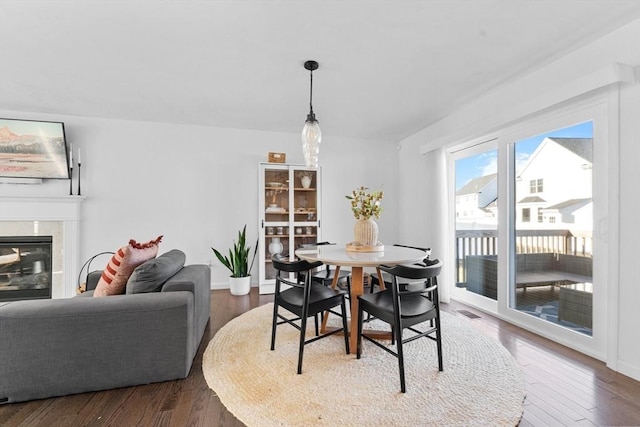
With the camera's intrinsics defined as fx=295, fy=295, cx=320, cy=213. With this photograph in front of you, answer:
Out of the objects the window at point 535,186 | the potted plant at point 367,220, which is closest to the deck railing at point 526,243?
the window at point 535,186

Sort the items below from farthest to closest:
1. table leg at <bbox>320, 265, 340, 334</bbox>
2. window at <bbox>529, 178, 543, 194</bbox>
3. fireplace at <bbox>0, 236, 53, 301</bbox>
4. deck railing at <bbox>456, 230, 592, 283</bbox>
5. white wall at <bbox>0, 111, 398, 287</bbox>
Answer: white wall at <bbox>0, 111, 398, 287</bbox>, fireplace at <bbox>0, 236, 53, 301</bbox>, window at <bbox>529, 178, 543, 194</bbox>, table leg at <bbox>320, 265, 340, 334</bbox>, deck railing at <bbox>456, 230, 592, 283</bbox>

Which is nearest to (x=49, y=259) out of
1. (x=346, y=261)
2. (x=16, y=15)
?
(x=16, y=15)

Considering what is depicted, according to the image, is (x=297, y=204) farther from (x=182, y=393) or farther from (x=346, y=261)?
(x=182, y=393)

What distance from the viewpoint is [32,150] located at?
3.46 m

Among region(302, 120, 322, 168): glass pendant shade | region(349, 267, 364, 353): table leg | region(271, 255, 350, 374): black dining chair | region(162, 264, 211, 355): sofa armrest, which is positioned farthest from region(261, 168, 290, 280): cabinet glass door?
region(349, 267, 364, 353): table leg

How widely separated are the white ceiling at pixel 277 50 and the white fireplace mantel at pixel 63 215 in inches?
42.0

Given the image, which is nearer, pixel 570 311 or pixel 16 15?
pixel 16 15

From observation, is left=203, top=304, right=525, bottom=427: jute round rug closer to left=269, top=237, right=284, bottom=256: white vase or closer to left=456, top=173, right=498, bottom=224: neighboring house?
left=456, top=173, right=498, bottom=224: neighboring house

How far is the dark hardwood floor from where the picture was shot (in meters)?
1.51

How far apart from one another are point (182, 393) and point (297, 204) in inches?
115

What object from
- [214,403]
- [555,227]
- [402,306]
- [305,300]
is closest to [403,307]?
[402,306]

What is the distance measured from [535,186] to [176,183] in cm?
416

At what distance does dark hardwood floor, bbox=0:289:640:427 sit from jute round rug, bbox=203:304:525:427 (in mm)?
80

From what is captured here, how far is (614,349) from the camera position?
1979 mm
